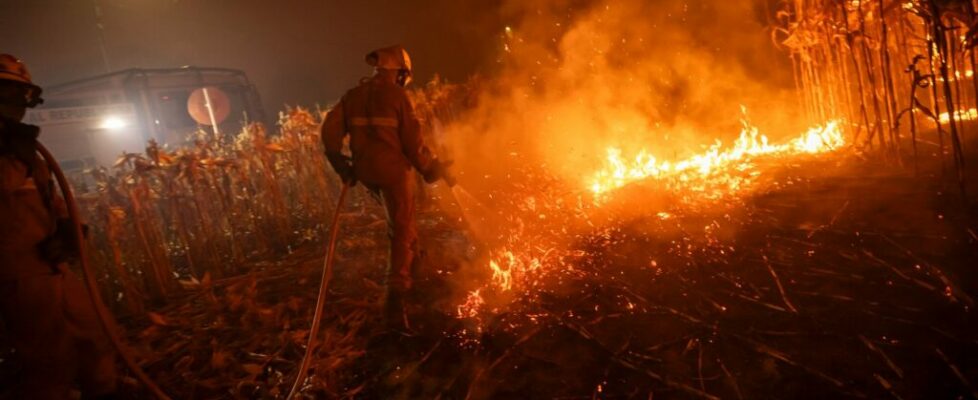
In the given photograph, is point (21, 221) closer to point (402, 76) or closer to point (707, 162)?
point (402, 76)

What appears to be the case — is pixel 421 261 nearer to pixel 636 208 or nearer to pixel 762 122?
pixel 636 208

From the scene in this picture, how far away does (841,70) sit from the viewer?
618cm

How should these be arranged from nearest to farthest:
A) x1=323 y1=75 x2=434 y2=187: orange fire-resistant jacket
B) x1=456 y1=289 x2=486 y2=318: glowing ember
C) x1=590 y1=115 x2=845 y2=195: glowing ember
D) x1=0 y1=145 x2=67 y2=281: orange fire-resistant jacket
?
x1=0 y1=145 x2=67 y2=281: orange fire-resistant jacket < x1=456 y1=289 x2=486 y2=318: glowing ember < x1=323 y1=75 x2=434 y2=187: orange fire-resistant jacket < x1=590 y1=115 x2=845 y2=195: glowing ember

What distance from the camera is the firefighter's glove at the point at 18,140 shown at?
110 inches

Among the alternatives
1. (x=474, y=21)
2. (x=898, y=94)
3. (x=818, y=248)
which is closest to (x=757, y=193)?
(x=818, y=248)

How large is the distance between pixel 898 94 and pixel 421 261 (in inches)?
291

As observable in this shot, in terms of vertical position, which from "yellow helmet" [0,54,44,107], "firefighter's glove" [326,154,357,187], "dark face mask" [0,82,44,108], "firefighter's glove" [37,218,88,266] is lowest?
"firefighter's glove" [37,218,88,266]

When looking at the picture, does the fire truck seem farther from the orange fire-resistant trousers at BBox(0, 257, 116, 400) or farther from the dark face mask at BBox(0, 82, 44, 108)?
the orange fire-resistant trousers at BBox(0, 257, 116, 400)

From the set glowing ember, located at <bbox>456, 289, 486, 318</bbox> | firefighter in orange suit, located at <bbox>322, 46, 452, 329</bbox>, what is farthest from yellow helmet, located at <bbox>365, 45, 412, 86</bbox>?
glowing ember, located at <bbox>456, 289, 486, 318</bbox>

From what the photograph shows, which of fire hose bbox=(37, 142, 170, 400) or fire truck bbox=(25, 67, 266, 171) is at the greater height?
fire truck bbox=(25, 67, 266, 171)

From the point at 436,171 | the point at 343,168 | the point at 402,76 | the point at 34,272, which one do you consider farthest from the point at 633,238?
the point at 34,272

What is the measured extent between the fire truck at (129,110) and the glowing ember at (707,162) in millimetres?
14665

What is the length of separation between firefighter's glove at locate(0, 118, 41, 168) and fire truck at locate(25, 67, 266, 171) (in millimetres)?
14644

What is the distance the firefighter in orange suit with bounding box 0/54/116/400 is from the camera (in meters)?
2.77
